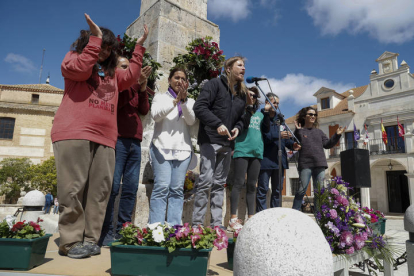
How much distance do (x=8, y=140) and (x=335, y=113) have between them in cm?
3312

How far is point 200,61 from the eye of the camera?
439cm

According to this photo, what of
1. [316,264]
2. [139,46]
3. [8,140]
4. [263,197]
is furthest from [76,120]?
[8,140]

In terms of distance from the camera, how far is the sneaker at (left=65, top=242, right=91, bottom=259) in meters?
1.98

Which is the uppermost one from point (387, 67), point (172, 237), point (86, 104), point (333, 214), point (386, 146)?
point (387, 67)

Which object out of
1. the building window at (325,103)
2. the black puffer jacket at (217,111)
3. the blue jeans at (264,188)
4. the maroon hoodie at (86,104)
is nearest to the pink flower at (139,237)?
the maroon hoodie at (86,104)

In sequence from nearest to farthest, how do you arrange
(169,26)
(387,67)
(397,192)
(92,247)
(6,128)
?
(92,247), (169,26), (397,192), (387,67), (6,128)

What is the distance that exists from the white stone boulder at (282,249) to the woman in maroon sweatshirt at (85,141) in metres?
1.29

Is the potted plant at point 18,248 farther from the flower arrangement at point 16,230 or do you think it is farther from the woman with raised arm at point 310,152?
the woman with raised arm at point 310,152

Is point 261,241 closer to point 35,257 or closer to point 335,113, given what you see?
point 35,257

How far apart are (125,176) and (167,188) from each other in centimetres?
51

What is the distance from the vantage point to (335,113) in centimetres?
2480

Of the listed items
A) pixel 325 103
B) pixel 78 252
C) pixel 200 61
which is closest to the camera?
pixel 78 252

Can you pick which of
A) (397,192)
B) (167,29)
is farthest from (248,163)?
(397,192)

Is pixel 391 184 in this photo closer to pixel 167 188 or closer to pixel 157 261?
pixel 167 188
